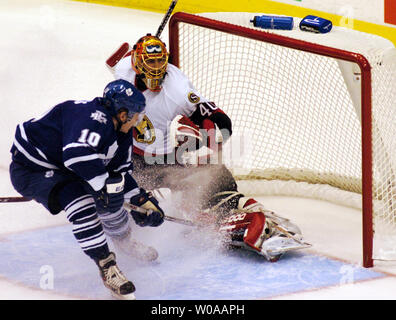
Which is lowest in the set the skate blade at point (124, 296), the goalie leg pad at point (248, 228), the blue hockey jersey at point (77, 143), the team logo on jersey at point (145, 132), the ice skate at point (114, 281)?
the goalie leg pad at point (248, 228)

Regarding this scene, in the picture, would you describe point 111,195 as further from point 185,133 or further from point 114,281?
point 185,133

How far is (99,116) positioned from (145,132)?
711 millimetres

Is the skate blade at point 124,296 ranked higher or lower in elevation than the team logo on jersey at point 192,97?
lower

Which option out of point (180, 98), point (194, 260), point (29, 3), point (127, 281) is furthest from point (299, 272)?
point (29, 3)

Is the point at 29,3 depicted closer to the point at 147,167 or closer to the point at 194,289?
the point at 147,167

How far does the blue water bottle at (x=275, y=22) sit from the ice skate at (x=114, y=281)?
1084mm

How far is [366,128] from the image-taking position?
251 centimetres

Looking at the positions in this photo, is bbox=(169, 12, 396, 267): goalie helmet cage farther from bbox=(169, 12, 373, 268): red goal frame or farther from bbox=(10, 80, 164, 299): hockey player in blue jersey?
bbox=(10, 80, 164, 299): hockey player in blue jersey

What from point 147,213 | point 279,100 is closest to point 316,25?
point 279,100

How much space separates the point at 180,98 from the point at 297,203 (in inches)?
29.5

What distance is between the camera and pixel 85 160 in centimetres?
218

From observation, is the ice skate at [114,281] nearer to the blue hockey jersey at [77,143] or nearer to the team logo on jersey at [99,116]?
the blue hockey jersey at [77,143]

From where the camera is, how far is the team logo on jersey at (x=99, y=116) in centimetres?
222

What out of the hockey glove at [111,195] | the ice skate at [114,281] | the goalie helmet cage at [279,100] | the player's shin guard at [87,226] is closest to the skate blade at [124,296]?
the ice skate at [114,281]
